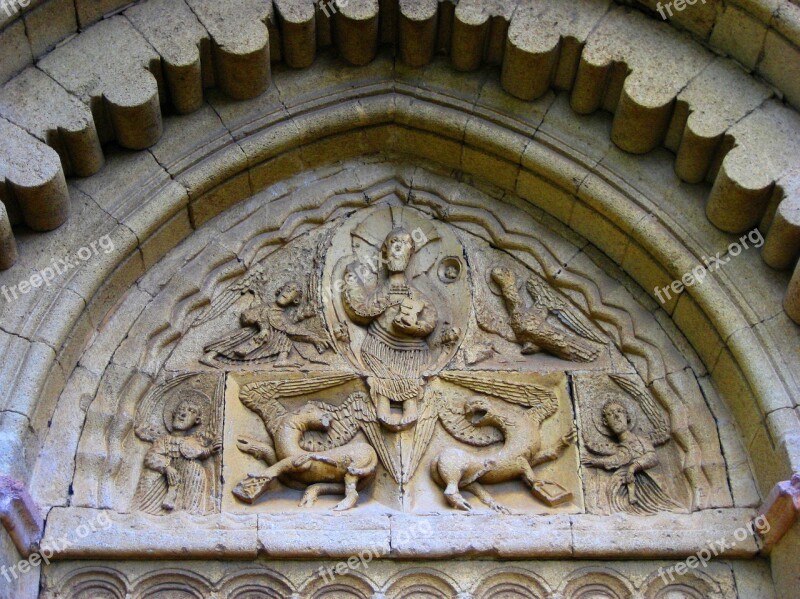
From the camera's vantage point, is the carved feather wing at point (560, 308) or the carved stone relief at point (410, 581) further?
the carved feather wing at point (560, 308)

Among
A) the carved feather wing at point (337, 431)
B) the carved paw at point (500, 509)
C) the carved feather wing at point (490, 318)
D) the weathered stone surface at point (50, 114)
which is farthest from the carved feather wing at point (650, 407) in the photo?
the weathered stone surface at point (50, 114)

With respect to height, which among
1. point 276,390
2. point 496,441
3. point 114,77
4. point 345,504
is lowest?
point 345,504

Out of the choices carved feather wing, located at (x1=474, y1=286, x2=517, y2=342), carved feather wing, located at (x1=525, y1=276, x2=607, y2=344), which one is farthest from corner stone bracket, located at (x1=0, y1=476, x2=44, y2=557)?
carved feather wing, located at (x1=525, y1=276, x2=607, y2=344)

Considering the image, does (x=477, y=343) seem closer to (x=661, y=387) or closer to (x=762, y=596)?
(x=661, y=387)

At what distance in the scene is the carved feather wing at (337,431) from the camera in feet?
22.9

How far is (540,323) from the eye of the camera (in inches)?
288

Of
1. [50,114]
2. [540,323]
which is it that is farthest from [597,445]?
[50,114]

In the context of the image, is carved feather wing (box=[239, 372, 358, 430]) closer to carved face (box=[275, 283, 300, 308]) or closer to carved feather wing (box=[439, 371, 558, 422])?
carved face (box=[275, 283, 300, 308])

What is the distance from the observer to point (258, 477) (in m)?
6.74

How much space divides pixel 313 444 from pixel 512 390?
3.93ft

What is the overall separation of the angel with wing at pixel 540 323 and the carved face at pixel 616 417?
1.14 ft

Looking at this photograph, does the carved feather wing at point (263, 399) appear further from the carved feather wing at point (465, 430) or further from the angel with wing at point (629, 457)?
the angel with wing at point (629, 457)

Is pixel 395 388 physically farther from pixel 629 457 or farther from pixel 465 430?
pixel 629 457

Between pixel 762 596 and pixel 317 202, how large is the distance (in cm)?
343
